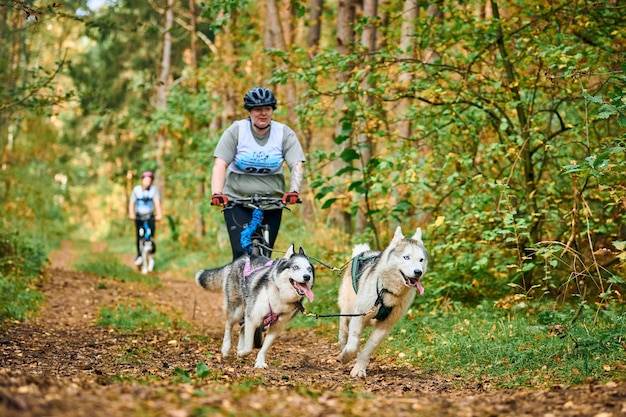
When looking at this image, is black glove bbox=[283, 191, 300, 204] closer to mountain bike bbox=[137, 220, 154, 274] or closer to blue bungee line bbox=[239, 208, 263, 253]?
blue bungee line bbox=[239, 208, 263, 253]

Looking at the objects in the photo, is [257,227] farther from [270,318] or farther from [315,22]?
[315,22]

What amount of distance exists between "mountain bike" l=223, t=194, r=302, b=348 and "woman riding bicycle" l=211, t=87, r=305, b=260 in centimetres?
10

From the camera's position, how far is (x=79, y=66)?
104ft

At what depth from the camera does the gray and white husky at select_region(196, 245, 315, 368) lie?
653cm

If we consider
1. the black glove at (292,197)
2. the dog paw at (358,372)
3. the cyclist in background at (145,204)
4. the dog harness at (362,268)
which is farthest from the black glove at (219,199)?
the cyclist in background at (145,204)

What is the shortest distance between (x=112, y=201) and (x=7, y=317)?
116 feet

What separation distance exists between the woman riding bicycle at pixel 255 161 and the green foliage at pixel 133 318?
2657 mm

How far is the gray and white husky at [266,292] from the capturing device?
6.53 meters

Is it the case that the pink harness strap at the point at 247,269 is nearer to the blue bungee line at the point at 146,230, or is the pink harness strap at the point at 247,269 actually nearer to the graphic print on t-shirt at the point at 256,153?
the graphic print on t-shirt at the point at 256,153

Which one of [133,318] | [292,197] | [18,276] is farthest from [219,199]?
[18,276]

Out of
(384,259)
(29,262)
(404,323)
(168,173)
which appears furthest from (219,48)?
(384,259)

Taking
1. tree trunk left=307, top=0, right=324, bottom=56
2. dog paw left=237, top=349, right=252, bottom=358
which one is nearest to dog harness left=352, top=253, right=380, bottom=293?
dog paw left=237, top=349, right=252, bottom=358

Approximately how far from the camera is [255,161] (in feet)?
24.0

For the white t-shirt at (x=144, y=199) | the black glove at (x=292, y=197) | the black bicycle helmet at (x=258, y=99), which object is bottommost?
the white t-shirt at (x=144, y=199)
